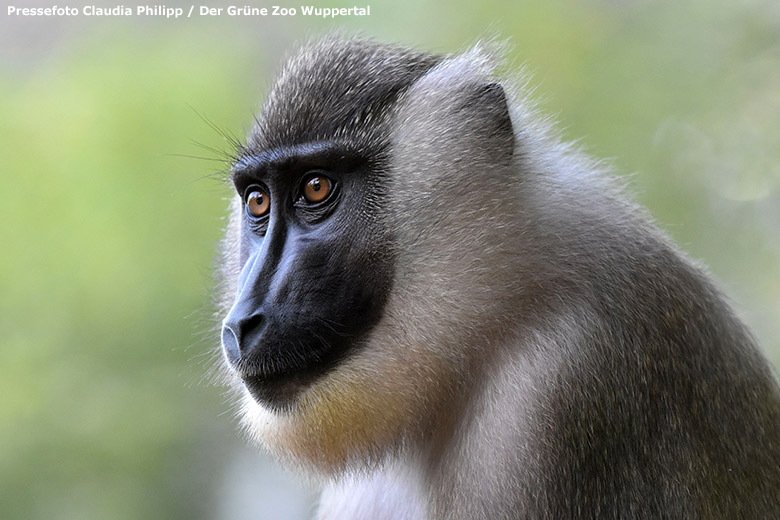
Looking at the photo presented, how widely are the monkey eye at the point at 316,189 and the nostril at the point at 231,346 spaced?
1.35 feet

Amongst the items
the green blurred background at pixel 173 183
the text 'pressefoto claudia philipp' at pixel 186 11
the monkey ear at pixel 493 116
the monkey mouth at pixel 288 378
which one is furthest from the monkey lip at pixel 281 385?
the text 'pressefoto claudia philipp' at pixel 186 11

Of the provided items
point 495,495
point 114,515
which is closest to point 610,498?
point 495,495

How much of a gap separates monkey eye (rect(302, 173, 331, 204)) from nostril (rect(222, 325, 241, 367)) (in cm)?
41

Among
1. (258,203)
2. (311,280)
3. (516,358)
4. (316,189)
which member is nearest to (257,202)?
(258,203)

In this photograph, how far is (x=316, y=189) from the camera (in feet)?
7.72

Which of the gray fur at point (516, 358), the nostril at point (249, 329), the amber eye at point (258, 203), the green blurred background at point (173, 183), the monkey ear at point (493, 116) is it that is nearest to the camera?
the gray fur at point (516, 358)

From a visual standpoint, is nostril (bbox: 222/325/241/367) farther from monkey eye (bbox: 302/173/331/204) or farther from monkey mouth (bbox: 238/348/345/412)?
monkey eye (bbox: 302/173/331/204)

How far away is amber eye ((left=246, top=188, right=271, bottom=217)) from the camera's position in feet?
8.29

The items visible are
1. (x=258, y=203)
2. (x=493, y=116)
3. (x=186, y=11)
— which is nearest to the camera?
(x=493, y=116)

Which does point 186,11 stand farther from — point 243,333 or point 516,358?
point 516,358

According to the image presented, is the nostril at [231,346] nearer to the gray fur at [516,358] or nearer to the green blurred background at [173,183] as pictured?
the gray fur at [516,358]

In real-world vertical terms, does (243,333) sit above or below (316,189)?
below

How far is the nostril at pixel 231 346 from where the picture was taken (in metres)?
2.19

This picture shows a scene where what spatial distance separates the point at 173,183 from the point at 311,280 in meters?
2.18
